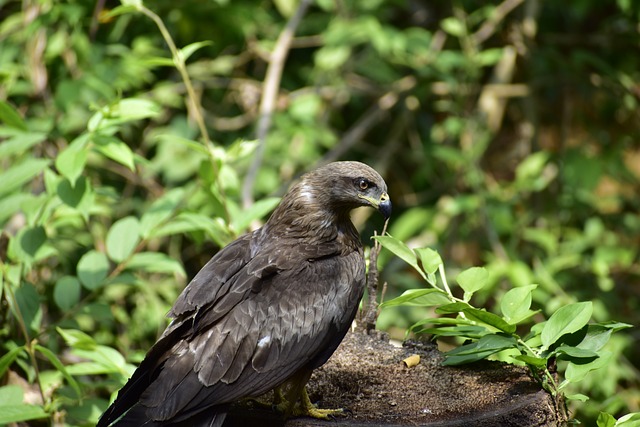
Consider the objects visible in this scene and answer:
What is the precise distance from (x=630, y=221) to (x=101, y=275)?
15.3ft

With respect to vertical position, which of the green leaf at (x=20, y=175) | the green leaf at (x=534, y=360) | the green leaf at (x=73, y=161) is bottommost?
the green leaf at (x=534, y=360)

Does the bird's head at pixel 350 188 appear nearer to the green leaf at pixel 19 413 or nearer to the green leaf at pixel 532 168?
the green leaf at pixel 19 413

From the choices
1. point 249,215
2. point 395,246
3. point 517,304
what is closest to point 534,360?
point 517,304

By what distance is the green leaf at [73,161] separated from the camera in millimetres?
3668

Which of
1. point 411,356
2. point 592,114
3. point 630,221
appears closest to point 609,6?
point 592,114

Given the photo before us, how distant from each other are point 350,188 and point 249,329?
0.81 m

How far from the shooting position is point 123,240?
4.16 metres

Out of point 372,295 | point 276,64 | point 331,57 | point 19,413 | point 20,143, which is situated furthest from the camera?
point 276,64

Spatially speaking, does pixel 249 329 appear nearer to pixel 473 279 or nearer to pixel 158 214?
pixel 473 279

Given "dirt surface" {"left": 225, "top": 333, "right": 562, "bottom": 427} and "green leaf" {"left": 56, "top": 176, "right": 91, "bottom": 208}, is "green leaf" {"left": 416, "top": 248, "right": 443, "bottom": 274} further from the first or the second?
"green leaf" {"left": 56, "top": 176, "right": 91, "bottom": 208}

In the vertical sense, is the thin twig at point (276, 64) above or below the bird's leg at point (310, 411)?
below

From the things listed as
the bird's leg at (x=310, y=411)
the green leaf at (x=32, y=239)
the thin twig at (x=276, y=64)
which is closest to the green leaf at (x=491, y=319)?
the bird's leg at (x=310, y=411)

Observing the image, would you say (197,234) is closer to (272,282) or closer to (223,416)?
(272,282)

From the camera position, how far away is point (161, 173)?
707cm
